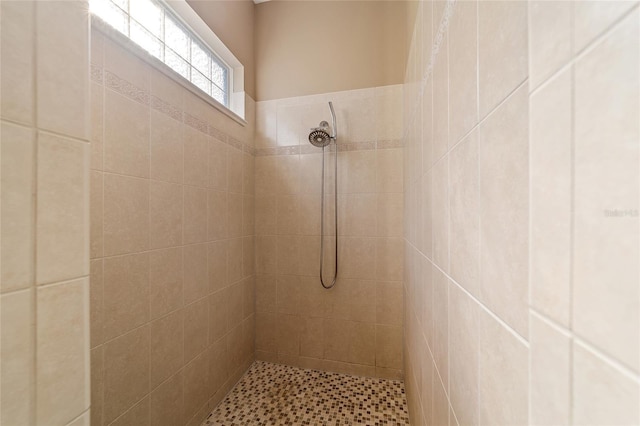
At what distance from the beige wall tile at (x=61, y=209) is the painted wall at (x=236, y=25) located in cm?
150

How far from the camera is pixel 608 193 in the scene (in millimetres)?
194

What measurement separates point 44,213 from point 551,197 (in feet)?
2.21

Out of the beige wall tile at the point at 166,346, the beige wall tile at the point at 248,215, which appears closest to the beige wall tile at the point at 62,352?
the beige wall tile at the point at 166,346

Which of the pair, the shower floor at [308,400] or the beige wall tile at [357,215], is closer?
the shower floor at [308,400]

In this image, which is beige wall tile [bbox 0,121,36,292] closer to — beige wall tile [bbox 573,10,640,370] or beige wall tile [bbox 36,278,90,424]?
beige wall tile [bbox 36,278,90,424]

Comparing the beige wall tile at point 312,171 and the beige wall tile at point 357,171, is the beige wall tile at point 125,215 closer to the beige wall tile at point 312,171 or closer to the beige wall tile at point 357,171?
the beige wall tile at point 312,171

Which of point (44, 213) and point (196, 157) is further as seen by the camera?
point (196, 157)

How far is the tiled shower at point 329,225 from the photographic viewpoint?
0.22 meters

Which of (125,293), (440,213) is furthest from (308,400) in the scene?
(440,213)

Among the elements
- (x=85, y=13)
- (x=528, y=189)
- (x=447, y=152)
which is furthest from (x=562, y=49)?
(x=85, y=13)

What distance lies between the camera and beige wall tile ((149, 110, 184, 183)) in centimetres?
115

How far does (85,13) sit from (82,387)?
655 millimetres

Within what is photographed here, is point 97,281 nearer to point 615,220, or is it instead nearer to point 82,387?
point 82,387

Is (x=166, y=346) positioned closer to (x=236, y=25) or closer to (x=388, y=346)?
(x=388, y=346)
